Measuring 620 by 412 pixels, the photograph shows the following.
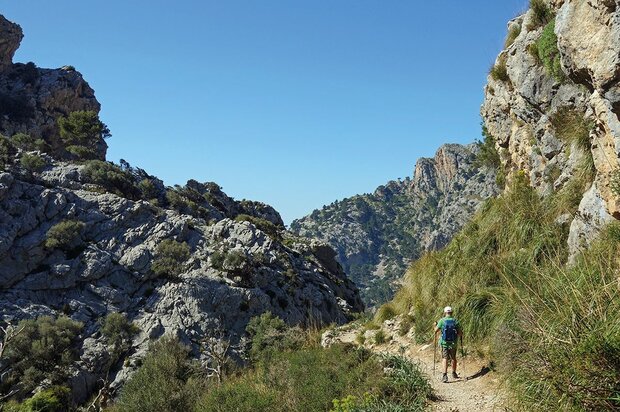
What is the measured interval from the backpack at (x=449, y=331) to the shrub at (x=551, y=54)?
682 centimetres

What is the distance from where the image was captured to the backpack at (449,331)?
8.45 m

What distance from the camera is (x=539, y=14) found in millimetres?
12500

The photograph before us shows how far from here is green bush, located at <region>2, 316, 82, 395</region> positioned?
95.0 feet

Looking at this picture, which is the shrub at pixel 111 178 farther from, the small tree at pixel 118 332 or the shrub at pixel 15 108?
the shrub at pixel 15 108

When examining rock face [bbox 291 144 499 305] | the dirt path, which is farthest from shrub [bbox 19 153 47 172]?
rock face [bbox 291 144 499 305]

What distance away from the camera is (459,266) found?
1148cm

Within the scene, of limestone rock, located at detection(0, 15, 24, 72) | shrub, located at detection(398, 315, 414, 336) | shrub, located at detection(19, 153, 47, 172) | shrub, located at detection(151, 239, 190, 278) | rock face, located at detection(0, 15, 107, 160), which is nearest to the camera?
shrub, located at detection(398, 315, 414, 336)

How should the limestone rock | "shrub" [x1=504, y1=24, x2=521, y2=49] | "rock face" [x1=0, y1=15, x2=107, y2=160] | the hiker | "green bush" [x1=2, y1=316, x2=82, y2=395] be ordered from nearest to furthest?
the hiker → "shrub" [x1=504, y1=24, x2=521, y2=49] → "green bush" [x1=2, y1=316, x2=82, y2=395] → "rock face" [x1=0, y1=15, x2=107, y2=160] → the limestone rock

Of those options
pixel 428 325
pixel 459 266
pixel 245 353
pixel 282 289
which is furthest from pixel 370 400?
pixel 282 289

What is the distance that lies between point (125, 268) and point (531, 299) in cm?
4186

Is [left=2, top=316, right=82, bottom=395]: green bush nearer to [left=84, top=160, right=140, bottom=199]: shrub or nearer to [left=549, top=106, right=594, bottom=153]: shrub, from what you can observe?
[left=84, top=160, right=140, bottom=199]: shrub

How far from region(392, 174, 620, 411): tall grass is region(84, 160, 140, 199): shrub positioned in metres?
48.1

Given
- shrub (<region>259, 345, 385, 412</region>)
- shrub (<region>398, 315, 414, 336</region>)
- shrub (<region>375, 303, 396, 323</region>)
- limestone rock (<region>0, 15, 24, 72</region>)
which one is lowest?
shrub (<region>259, 345, 385, 412</region>)

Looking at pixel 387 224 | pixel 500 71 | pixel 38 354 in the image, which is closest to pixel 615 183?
pixel 500 71
